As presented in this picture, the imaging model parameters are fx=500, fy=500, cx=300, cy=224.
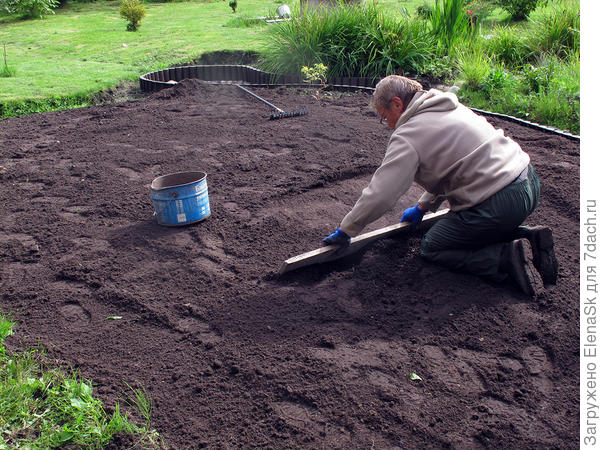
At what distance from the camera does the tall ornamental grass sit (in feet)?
26.0

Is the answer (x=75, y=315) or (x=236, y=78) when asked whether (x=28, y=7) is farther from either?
(x=75, y=315)

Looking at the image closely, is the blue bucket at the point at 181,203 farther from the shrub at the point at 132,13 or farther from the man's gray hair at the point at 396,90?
the shrub at the point at 132,13

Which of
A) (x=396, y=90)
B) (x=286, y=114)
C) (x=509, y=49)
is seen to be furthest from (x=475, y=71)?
(x=396, y=90)

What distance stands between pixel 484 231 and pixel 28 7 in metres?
18.5

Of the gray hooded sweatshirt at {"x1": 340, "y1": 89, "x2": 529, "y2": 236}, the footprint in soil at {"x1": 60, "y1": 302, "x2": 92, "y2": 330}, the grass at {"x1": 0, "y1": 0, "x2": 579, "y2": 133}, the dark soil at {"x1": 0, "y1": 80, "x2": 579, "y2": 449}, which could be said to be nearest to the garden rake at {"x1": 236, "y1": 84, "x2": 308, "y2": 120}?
the dark soil at {"x1": 0, "y1": 80, "x2": 579, "y2": 449}

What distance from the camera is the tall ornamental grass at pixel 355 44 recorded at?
7918mm

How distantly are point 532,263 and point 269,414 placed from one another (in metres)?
1.78

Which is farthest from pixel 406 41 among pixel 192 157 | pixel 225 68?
pixel 192 157

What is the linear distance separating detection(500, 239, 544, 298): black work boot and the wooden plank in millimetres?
809

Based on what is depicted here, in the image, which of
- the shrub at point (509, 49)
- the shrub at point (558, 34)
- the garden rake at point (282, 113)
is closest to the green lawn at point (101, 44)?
the garden rake at point (282, 113)

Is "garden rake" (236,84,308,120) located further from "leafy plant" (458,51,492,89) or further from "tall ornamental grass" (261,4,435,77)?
"leafy plant" (458,51,492,89)

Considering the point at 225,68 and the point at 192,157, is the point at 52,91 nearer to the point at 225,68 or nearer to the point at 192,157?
the point at 225,68

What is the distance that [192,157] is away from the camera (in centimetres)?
505

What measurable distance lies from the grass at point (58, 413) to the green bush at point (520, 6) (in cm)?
1493
